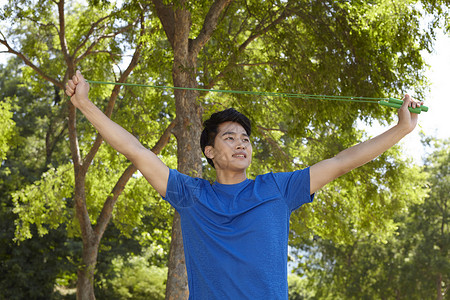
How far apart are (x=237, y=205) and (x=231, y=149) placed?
32 cm

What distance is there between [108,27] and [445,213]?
49.6ft

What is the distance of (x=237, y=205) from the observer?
2.20 m

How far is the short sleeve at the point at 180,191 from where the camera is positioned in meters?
2.28

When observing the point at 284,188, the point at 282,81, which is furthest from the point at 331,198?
the point at 284,188

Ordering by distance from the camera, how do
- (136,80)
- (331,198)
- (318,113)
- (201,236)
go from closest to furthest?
(201,236) → (318,113) → (331,198) → (136,80)

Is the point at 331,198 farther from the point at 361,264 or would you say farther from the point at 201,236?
Result: the point at 361,264

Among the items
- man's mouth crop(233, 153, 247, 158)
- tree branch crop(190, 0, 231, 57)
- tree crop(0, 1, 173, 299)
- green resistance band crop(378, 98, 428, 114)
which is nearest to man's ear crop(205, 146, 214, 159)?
man's mouth crop(233, 153, 247, 158)

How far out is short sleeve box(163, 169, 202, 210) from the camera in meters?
2.28

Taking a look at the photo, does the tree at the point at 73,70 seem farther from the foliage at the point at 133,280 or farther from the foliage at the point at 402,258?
the foliage at the point at 402,258

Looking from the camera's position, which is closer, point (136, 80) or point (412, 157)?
point (412, 157)

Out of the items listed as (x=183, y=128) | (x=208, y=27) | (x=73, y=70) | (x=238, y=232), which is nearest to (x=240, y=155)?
(x=238, y=232)

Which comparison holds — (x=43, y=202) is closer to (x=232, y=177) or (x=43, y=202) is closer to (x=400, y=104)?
(x=232, y=177)

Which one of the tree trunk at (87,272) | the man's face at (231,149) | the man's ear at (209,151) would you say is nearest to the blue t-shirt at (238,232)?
the man's face at (231,149)

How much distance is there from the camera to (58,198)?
573 inches
